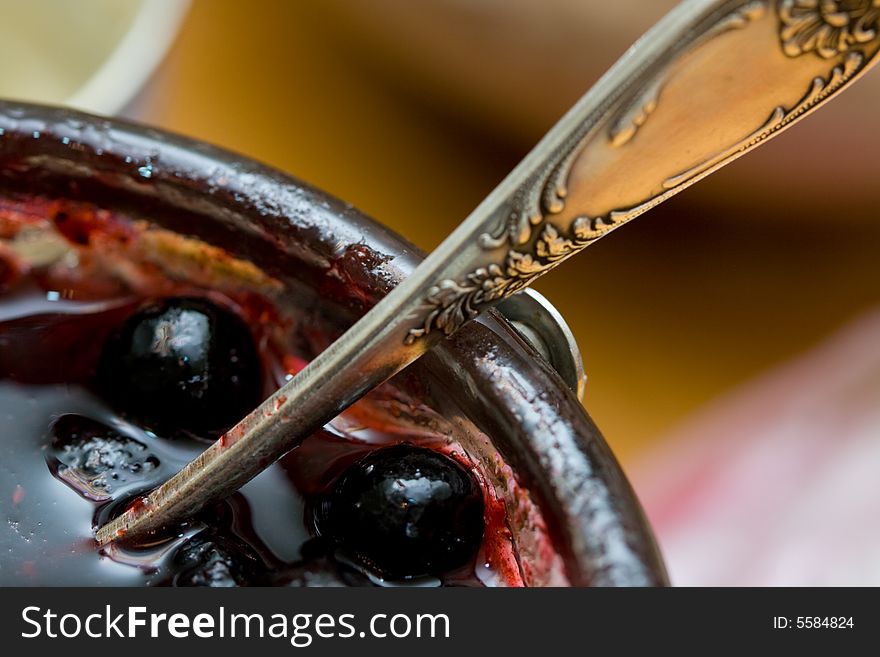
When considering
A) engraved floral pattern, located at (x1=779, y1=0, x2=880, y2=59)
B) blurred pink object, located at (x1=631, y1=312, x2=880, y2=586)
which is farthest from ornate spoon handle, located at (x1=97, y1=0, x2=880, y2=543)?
blurred pink object, located at (x1=631, y1=312, x2=880, y2=586)

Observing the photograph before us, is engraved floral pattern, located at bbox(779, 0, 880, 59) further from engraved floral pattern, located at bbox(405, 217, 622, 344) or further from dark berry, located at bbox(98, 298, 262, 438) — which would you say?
dark berry, located at bbox(98, 298, 262, 438)

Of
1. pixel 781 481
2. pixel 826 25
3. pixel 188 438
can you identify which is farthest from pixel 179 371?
pixel 781 481

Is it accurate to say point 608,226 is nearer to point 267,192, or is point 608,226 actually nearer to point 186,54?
point 267,192

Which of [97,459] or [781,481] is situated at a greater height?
[781,481]

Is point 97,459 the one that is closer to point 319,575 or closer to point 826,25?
point 319,575

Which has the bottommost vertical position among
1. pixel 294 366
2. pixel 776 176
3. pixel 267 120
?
pixel 294 366
